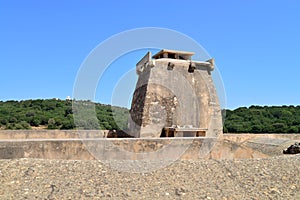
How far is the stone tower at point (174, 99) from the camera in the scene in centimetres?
935

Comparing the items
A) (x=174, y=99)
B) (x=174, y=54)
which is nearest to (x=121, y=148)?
(x=174, y=99)

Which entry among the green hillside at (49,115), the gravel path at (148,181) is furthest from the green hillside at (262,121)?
the gravel path at (148,181)

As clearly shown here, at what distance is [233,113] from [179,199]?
24854mm

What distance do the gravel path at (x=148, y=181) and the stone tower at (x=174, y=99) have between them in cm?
457

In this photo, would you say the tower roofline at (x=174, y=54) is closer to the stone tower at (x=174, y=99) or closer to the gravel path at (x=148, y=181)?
the stone tower at (x=174, y=99)

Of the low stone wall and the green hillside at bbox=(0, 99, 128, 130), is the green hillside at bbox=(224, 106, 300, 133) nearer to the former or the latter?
the green hillside at bbox=(0, 99, 128, 130)

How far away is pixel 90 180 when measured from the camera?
3.69 metres

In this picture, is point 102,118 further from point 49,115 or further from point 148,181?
point 148,181

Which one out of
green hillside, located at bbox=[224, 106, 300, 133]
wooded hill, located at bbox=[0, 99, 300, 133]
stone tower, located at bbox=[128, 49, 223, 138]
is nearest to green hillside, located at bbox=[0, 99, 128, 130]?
wooded hill, located at bbox=[0, 99, 300, 133]

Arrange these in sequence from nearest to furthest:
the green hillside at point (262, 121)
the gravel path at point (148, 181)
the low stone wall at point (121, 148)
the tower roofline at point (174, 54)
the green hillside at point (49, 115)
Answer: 1. the gravel path at point (148, 181)
2. the low stone wall at point (121, 148)
3. the tower roofline at point (174, 54)
4. the green hillside at point (49, 115)
5. the green hillside at point (262, 121)

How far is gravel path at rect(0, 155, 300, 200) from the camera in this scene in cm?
339

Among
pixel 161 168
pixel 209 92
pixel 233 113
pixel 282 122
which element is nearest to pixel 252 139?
pixel 209 92

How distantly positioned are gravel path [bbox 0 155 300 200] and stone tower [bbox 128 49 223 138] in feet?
15.0

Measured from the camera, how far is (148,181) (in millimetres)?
3820
